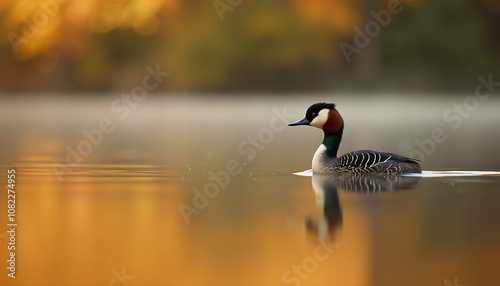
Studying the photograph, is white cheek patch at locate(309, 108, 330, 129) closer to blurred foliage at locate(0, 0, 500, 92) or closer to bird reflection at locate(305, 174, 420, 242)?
bird reflection at locate(305, 174, 420, 242)

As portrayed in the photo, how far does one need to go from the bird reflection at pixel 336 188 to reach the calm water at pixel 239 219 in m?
0.01

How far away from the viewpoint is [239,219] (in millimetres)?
5449

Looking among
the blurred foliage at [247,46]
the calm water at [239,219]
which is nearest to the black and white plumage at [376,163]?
the calm water at [239,219]

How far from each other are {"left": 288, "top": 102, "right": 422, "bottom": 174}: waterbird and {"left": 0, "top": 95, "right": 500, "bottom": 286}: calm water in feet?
0.59

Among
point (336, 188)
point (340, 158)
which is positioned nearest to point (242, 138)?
point (340, 158)

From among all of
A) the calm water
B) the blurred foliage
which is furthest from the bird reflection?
the blurred foliage

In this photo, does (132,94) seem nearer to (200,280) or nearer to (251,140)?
(251,140)

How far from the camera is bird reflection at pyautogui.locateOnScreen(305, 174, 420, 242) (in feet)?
16.7

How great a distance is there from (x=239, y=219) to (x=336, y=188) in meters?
1.74

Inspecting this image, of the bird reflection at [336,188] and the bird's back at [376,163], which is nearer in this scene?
the bird reflection at [336,188]

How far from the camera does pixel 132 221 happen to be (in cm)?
534

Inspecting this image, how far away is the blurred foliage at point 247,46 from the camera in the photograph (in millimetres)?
28406

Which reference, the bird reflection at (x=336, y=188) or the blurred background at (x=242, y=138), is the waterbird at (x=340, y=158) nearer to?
the bird reflection at (x=336, y=188)

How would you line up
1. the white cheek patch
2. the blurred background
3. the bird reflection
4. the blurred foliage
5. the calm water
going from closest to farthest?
the calm water, the blurred background, the bird reflection, the white cheek patch, the blurred foliage
